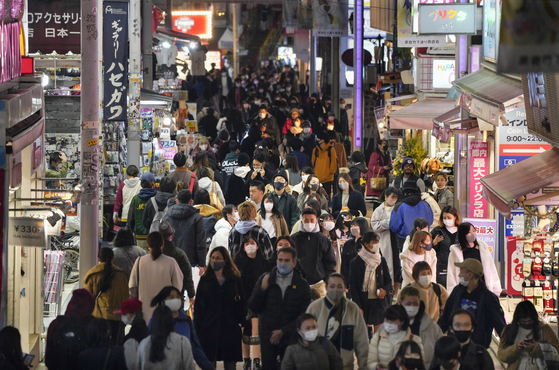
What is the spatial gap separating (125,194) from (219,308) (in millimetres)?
6070

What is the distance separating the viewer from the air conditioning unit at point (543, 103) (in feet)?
31.9

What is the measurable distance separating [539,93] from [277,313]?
357cm

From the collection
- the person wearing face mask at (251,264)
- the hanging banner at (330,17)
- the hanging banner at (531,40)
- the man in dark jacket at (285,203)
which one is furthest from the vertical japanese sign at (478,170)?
the hanging banner at (330,17)

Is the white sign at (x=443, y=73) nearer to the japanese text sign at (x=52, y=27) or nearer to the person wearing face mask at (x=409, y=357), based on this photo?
the japanese text sign at (x=52, y=27)

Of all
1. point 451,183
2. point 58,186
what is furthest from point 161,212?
point 451,183

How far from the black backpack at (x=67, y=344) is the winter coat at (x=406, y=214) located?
5787mm

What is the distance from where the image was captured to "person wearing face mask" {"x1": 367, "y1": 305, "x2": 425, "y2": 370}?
7.68 m

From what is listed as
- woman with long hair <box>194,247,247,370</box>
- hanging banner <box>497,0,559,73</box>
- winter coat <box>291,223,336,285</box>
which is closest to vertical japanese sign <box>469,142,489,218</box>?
winter coat <box>291,223,336,285</box>

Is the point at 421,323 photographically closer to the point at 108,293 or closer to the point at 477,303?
the point at 477,303

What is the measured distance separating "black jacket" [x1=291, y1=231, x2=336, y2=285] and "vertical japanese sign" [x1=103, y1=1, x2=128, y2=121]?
6.44m

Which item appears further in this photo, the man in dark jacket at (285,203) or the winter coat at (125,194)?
the winter coat at (125,194)

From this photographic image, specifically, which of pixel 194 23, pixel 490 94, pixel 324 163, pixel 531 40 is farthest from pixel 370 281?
pixel 194 23

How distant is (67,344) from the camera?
7.66 metres

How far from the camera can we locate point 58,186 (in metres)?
15.4
